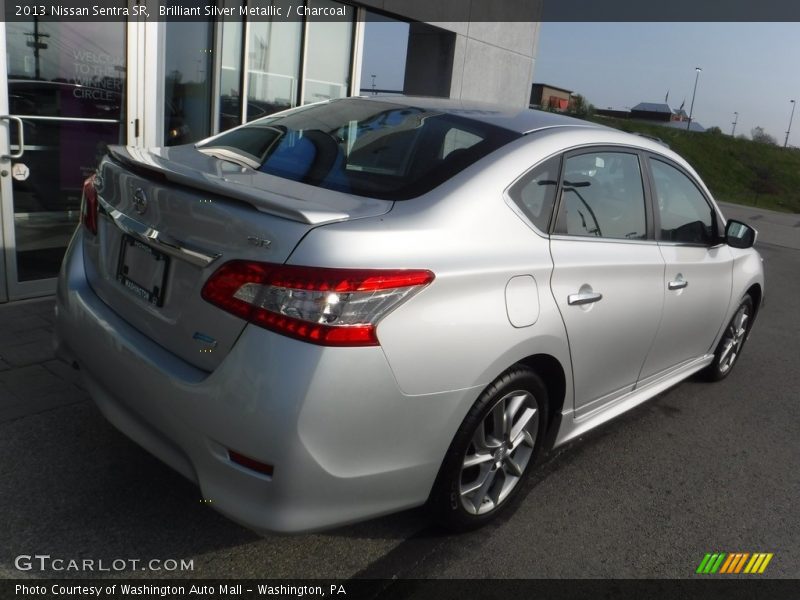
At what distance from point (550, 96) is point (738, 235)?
52616 millimetres

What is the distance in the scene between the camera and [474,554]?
275 cm

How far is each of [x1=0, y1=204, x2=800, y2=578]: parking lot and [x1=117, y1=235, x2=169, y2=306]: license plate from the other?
901 mm

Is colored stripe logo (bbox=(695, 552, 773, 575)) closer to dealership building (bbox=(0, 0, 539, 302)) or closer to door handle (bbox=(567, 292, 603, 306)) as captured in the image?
door handle (bbox=(567, 292, 603, 306))

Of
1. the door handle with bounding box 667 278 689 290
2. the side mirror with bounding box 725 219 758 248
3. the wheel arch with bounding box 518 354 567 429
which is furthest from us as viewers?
the side mirror with bounding box 725 219 758 248

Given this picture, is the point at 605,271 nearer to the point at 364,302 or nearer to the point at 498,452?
the point at 498,452

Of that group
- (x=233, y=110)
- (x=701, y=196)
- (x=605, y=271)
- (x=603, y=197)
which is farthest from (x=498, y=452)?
(x=233, y=110)

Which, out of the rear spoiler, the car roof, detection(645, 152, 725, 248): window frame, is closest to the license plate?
the rear spoiler

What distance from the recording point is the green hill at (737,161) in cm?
4691

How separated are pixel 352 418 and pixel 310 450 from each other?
0.51 ft

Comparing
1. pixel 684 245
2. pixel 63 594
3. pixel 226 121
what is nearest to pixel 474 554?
pixel 63 594

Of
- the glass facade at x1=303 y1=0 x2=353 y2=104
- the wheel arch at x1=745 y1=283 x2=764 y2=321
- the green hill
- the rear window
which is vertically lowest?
the green hill

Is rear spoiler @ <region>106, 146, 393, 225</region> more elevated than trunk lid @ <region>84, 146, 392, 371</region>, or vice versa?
rear spoiler @ <region>106, 146, 393, 225</region>

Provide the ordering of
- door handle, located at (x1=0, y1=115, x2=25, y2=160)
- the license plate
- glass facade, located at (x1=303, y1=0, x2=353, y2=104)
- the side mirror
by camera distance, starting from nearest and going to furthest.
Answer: the license plate < the side mirror < door handle, located at (x1=0, y1=115, x2=25, y2=160) < glass facade, located at (x1=303, y1=0, x2=353, y2=104)

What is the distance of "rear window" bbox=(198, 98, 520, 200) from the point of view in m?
2.65
